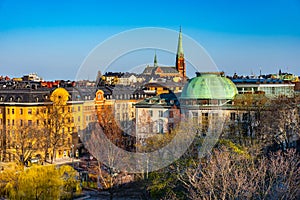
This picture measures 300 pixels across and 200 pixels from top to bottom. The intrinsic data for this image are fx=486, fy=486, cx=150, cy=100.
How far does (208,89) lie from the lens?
49.1 metres

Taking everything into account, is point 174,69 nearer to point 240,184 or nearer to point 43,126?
point 43,126

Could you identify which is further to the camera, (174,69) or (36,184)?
(174,69)

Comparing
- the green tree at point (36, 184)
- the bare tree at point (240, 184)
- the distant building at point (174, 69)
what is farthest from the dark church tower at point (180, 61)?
the bare tree at point (240, 184)

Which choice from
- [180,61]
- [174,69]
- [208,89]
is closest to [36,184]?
[208,89]

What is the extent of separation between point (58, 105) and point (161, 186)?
29342 millimetres

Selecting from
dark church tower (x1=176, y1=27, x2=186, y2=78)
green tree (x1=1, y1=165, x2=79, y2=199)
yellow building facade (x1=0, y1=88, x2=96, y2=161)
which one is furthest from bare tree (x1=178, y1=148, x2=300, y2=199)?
dark church tower (x1=176, y1=27, x2=186, y2=78)

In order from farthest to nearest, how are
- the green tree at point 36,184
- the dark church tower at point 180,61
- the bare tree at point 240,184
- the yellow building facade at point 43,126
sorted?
the dark church tower at point 180,61 → the yellow building facade at point 43,126 → the green tree at point 36,184 → the bare tree at point 240,184

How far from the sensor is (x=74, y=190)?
30344 millimetres

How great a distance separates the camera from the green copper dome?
48844 millimetres

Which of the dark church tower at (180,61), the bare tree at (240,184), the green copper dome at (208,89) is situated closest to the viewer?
the bare tree at (240,184)

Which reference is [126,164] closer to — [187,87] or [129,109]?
[187,87]

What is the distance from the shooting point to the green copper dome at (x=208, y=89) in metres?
48.8

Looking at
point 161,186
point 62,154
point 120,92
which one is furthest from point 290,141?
point 120,92

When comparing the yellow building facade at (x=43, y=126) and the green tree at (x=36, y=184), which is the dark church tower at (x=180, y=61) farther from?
the green tree at (x=36, y=184)
